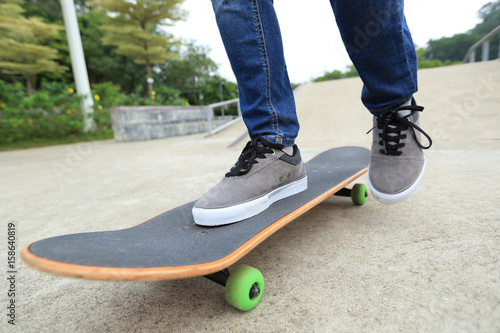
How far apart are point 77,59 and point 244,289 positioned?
28.6ft

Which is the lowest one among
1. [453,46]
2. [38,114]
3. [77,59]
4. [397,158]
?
[397,158]

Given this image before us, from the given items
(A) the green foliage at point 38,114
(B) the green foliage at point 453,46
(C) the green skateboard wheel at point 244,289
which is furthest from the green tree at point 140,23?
(B) the green foliage at point 453,46

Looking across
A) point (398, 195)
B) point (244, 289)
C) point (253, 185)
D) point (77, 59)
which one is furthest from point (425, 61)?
point (244, 289)

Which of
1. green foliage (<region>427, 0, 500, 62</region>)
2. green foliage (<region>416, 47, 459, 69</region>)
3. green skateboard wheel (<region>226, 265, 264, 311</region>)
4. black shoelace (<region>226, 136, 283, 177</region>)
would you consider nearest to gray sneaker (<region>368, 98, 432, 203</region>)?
black shoelace (<region>226, 136, 283, 177</region>)

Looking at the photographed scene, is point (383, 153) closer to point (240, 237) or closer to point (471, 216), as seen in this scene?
point (471, 216)

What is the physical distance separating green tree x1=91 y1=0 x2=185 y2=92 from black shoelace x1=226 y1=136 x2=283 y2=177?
8819 mm

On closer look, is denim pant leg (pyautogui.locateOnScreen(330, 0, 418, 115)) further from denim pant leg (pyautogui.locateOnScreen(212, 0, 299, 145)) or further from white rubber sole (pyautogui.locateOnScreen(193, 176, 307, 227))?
white rubber sole (pyautogui.locateOnScreen(193, 176, 307, 227))

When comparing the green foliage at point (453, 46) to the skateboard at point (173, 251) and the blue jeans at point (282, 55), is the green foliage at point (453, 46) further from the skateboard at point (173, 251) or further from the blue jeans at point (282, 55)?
the skateboard at point (173, 251)

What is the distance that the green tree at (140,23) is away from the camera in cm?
844

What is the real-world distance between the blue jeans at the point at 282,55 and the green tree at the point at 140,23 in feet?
28.7

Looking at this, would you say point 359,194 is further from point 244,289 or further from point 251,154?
point 244,289

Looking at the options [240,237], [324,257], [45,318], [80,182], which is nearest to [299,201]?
[324,257]

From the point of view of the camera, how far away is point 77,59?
7238 mm

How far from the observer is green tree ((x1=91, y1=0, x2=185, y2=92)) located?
8438mm
